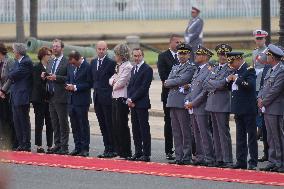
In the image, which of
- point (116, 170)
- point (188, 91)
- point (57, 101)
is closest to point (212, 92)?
point (188, 91)

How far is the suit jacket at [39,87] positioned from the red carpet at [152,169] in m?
1.01

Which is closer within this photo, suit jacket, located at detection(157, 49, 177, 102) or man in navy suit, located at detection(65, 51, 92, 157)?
suit jacket, located at detection(157, 49, 177, 102)

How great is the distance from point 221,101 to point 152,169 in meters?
1.45

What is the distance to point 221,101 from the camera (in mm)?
16812

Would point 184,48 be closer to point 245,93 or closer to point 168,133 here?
point 245,93

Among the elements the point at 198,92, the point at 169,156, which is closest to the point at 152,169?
the point at 198,92

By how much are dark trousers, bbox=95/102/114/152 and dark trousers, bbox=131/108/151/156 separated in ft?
2.28

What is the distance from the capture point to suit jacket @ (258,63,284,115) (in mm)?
16266

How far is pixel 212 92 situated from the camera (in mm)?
16891

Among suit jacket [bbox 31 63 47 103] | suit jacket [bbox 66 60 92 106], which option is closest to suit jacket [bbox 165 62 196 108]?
suit jacket [bbox 66 60 92 106]

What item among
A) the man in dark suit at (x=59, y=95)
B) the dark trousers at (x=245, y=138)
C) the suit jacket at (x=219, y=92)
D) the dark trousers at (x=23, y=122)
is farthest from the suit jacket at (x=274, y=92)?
the dark trousers at (x=23, y=122)

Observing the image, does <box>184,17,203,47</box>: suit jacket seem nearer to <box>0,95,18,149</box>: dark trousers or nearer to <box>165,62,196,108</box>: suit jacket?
<box>0,95,18,149</box>: dark trousers

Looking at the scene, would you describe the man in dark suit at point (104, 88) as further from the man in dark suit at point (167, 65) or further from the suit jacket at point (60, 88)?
the man in dark suit at point (167, 65)

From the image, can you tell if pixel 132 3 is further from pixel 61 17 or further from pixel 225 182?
pixel 225 182
